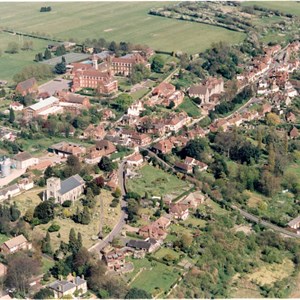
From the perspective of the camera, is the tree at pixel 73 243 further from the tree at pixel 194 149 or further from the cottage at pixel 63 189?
the tree at pixel 194 149

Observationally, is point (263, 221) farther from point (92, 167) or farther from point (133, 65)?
point (133, 65)

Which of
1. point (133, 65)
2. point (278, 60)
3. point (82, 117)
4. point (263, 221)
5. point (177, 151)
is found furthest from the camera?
point (278, 60)

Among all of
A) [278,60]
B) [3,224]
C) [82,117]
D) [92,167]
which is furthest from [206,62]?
[3,224]

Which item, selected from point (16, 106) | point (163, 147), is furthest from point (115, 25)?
point (163, 147)

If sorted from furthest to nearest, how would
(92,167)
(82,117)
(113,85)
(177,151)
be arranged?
(113,85)
(82,117)
(177,151)
(92,167)

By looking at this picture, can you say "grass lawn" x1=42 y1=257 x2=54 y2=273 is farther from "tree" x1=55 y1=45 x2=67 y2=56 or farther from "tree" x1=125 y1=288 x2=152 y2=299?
"tree" x1=55 y1=45 x2=67 y2=56

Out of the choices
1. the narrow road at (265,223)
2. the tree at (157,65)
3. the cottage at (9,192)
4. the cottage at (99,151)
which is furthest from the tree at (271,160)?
the tree at (157,65)
